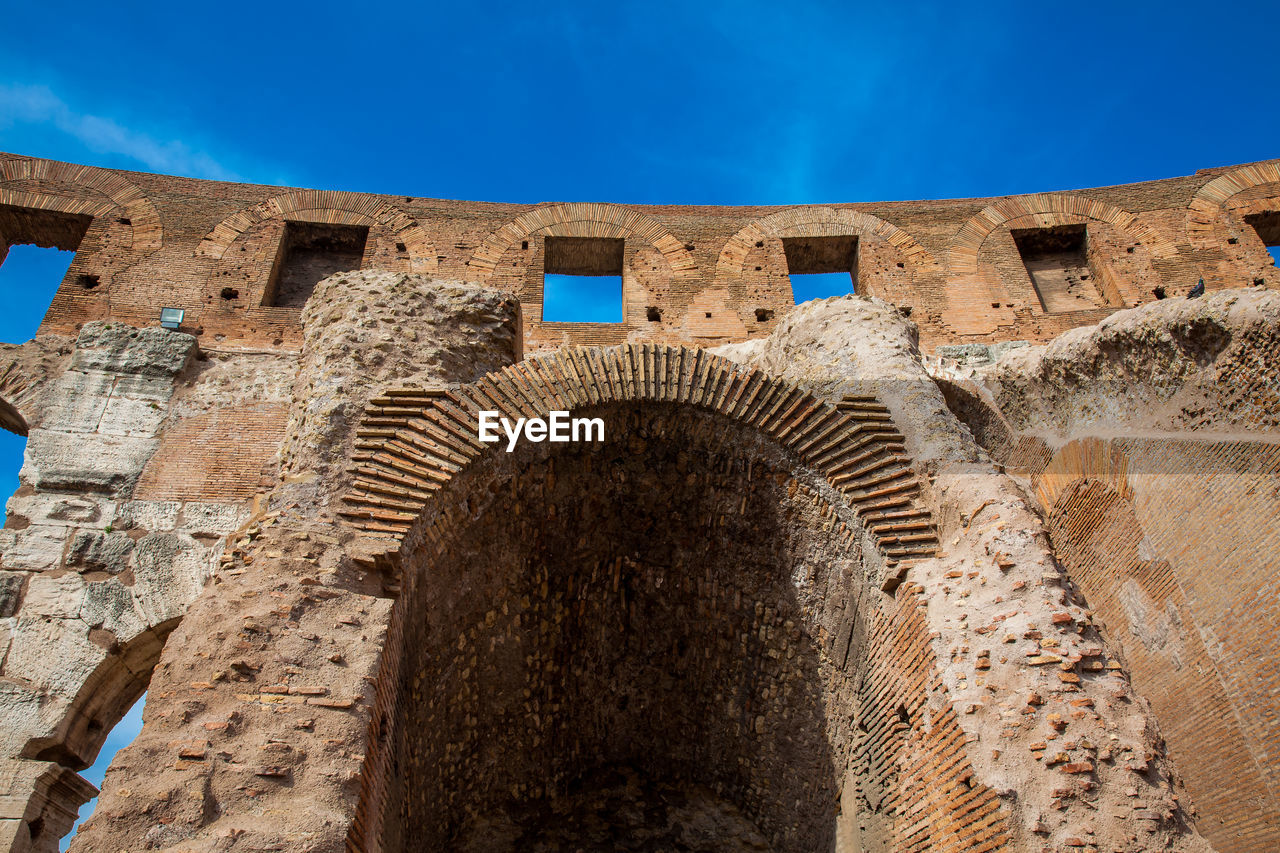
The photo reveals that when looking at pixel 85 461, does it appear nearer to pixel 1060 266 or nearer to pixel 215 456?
pixel 215 456

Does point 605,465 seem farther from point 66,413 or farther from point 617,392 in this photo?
point 66,413

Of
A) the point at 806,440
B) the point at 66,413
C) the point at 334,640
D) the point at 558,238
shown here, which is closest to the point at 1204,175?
the point at 558,238

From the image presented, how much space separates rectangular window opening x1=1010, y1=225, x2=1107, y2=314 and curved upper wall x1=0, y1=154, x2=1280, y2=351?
0.02 m

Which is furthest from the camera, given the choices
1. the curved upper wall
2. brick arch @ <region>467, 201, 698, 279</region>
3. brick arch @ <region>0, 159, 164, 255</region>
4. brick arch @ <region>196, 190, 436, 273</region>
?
brick arch @ <region>467, 201, 698, 279</region>

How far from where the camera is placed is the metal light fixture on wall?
895 cm

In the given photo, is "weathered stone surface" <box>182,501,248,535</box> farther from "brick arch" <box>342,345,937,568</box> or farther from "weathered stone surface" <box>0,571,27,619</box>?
"brick arch" <box>342,345,937,568</box>

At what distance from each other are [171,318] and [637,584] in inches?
264

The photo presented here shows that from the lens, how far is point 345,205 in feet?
34.9

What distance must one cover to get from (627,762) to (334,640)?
2.95 meters

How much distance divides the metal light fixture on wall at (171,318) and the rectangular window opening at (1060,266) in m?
9.95

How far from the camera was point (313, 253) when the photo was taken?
10703mm

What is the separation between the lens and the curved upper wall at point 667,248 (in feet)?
31.6

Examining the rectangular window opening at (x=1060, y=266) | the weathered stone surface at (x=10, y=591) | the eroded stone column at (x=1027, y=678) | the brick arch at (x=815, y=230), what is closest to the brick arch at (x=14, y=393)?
the weathered stone surface at (x=10, y=591)

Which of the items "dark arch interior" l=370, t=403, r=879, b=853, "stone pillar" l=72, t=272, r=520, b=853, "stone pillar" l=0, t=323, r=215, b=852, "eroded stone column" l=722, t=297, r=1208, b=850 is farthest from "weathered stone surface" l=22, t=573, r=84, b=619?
"eroded stone column" l=722, t=297, r=1208, b=850
